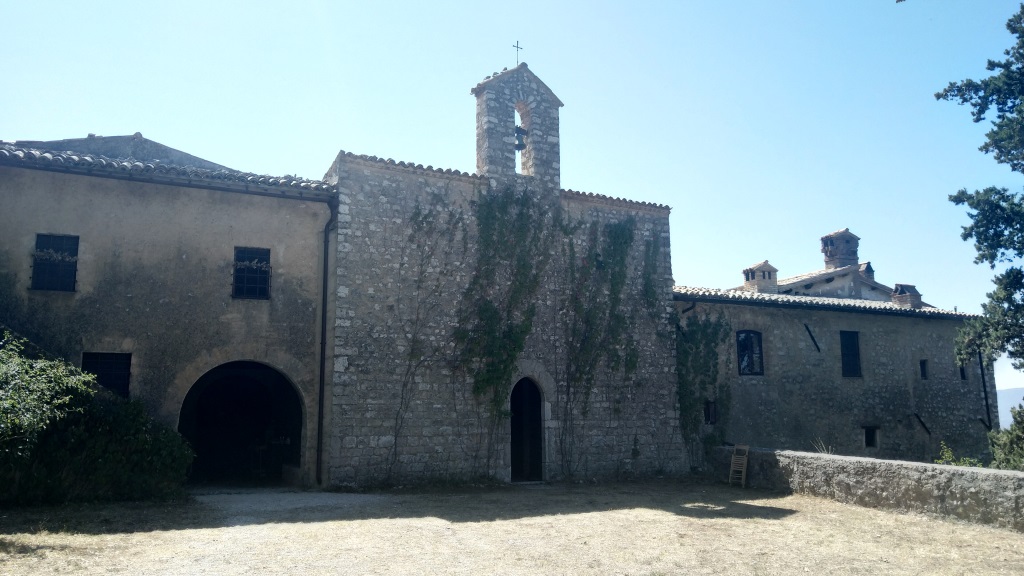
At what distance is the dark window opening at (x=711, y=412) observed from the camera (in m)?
17.6

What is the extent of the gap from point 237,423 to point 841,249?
25.3m

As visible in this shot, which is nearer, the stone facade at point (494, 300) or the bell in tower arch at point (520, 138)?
the stone facade at point (494, 300)

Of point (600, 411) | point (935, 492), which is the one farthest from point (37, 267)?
point (935, 492)

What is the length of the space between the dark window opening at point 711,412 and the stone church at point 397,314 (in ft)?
0.16

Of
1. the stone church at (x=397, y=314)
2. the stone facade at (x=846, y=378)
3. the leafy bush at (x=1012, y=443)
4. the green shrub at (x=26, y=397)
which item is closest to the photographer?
the green shrub at (x=26, y=397)

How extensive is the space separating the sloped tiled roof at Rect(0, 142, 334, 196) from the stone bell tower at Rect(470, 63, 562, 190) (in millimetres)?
3588

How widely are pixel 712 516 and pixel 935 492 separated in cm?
313

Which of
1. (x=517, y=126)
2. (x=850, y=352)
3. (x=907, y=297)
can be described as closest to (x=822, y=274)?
(x=907, y=297)

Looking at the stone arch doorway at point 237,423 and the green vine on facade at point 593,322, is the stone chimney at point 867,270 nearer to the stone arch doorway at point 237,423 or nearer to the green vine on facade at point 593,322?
the green vine on facade at point 593,322

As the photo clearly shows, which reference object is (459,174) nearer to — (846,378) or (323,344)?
(323,344)

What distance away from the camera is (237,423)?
17266 millimetres

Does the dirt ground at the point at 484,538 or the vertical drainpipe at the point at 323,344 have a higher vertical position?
the vertical drainpipe at the point at 323,344

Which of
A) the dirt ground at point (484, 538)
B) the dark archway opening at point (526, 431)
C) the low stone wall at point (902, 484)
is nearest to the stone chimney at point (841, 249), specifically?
the low stone wall at point (902, 484)

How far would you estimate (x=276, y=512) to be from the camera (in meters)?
10.5
